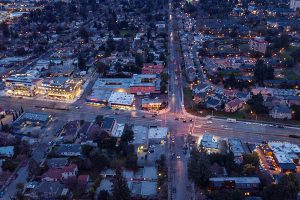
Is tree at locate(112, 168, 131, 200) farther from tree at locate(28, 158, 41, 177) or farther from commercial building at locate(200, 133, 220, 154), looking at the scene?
commercial building at locate(200, 133, 220, 154)

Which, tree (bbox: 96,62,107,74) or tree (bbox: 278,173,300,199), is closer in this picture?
tree (bbox: 278,173,300,199)

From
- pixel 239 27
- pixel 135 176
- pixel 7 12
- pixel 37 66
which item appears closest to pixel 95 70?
pixel 37 66

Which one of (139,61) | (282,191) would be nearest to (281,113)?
(282,191)

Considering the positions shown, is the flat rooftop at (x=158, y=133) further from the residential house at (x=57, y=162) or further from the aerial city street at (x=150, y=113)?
the residential house at (x=57, y=162)

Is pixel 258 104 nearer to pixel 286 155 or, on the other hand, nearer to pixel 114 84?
pixel 286 155

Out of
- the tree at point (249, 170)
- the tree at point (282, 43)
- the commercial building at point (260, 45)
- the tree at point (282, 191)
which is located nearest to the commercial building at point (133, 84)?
the tree at point (249, 170)

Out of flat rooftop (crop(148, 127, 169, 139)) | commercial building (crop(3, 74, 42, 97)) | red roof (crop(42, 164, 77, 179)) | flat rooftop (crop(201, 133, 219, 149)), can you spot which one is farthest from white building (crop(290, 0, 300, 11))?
red roof (crop(42, 164, 77, 179))
